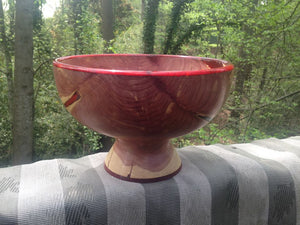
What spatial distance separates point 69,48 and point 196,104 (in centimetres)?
210

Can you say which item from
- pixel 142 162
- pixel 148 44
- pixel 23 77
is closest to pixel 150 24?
pixel 148 44

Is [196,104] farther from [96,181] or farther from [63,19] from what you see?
[63,19]

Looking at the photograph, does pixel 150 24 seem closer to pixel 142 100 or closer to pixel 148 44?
pixel 148 44

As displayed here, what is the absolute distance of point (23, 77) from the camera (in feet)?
4.69

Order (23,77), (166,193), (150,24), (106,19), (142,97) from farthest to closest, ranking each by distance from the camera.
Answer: (106,19) → (150,24) → (23,77) → (166,193) → (142,97)

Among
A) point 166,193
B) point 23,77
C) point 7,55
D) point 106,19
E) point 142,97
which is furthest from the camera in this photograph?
point 106,19

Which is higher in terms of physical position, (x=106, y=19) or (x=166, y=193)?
(x=106, y=19)

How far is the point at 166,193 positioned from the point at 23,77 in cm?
138

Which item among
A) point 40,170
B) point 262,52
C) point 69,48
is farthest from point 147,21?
point 40,170

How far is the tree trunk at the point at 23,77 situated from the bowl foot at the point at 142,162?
1.28 metres

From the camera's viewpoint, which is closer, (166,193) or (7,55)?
(166,193)

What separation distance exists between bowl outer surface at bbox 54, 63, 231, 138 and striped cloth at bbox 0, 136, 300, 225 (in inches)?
4.6

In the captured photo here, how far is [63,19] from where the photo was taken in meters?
2.27

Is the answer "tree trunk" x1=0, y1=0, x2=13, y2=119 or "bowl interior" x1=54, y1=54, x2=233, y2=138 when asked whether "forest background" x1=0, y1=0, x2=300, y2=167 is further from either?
"bowl interior" x1=54, y1=54, x2=233, y2=138
